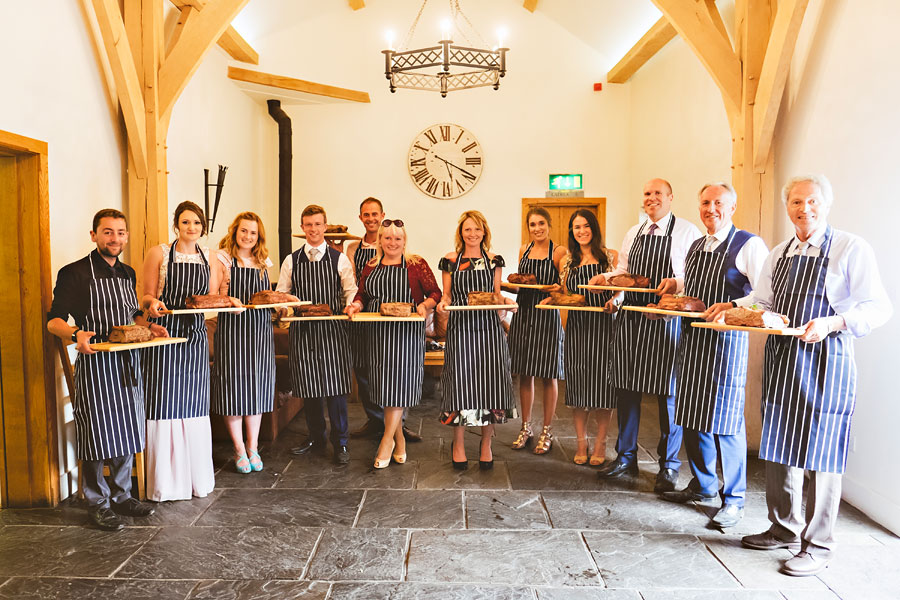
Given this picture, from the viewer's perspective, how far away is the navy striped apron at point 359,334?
4.39 metres

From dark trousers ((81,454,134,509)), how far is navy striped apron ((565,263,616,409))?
2.63 m

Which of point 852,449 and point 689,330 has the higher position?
point 689,330

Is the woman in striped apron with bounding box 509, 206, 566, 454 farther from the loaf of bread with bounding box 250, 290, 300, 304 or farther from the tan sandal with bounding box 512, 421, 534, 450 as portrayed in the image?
the loaf of bread with bounding box 250, 290, 300, 304

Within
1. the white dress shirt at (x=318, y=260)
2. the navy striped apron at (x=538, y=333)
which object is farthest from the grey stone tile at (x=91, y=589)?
the navy striped apron at (x=538, y=333)

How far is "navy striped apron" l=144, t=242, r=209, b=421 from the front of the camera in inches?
137

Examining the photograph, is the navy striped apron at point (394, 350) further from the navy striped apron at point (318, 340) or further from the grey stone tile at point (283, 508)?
the grey stone tile at point (283, 508)

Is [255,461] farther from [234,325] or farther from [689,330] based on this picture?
[689,330]

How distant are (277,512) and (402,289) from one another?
4.98 ft

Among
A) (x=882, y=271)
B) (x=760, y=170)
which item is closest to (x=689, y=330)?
(x=882, y=271)

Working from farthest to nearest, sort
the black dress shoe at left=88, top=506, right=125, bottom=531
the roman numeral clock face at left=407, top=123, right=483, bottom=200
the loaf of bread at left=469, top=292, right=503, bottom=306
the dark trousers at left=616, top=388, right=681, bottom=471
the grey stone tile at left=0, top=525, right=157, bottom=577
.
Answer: the roman numeral clock face at left=407, top=123, right=483, bottom=200 → the loaf of bread at left=469, top=292, right=503, bottom=306 → the dark trousers at left=616, top=388, right=681, bottom=471 → the black dress shoe at left=88, top=506, right=125, bottom=531 → the grey stone tile at left=0, top=525, right=157, bottom=577

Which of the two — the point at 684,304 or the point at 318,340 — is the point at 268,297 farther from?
the point at 684,304

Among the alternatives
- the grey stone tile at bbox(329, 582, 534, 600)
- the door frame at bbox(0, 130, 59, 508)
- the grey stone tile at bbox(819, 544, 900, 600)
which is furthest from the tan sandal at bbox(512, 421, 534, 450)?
the door frame at bbox(0, 130, 59, 508)

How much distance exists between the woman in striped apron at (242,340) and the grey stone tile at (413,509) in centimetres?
97

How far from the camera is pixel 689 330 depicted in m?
3.33
